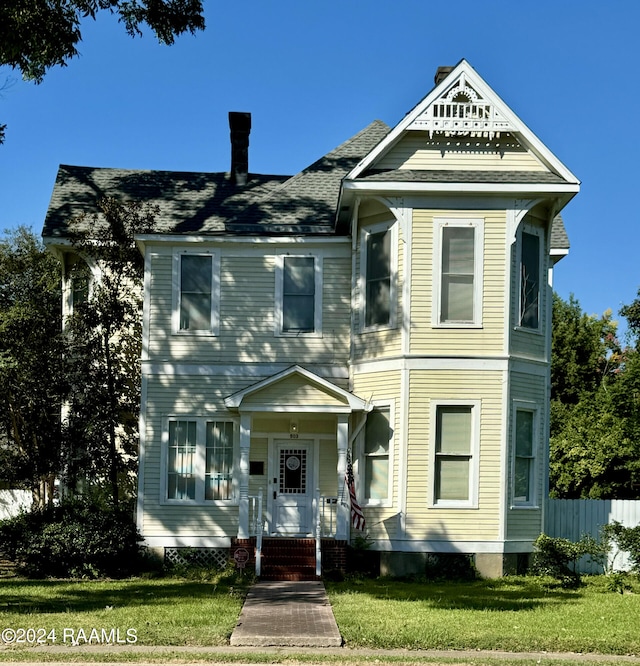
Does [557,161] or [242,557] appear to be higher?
[557,161]

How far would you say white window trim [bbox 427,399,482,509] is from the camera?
63.2 ft

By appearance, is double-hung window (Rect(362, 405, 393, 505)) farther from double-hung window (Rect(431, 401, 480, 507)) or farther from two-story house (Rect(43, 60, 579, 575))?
double-hung window (Rect(431, 401, 480, 507))

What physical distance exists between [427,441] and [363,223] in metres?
4.55

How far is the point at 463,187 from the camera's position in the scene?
19281mm

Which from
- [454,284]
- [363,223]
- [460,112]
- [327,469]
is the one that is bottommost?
[327,469]

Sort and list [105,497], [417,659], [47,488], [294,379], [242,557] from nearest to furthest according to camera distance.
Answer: [417,659], [242,557], [294,379], [105,497], [47,488]

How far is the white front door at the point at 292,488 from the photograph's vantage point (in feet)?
68.5

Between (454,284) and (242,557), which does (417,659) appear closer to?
(242,557)

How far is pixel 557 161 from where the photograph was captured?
764 inches

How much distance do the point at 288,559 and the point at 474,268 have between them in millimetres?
6544

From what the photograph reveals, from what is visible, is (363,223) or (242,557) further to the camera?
(363,223)

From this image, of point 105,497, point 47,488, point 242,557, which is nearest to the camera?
point 242,557

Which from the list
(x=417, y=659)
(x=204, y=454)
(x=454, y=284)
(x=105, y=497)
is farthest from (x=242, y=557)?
(x=417, y=659)

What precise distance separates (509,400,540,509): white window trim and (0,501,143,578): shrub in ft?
24.3
